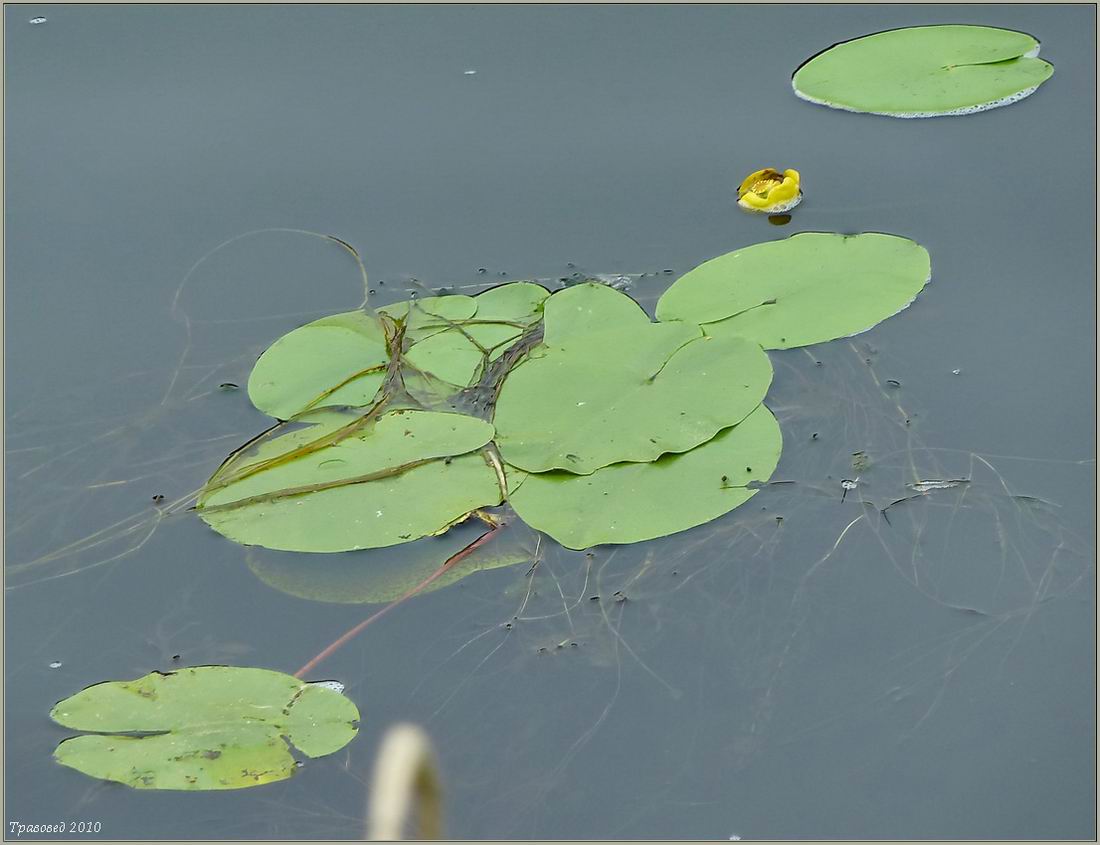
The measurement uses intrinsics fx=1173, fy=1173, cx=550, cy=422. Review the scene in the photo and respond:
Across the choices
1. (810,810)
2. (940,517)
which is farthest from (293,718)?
(940,517)

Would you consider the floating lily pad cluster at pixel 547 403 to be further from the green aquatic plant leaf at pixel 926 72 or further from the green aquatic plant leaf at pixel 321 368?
the green aquatic plant leaf at pixel 926 72

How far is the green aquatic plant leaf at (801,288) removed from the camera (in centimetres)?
324

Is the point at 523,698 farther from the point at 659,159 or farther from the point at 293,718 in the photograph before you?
the point at 659,159

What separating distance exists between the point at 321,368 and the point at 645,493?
99 cm

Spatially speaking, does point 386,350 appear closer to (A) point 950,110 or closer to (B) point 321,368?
(B) point 321,368

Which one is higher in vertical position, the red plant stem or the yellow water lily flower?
the yellow water lily flower

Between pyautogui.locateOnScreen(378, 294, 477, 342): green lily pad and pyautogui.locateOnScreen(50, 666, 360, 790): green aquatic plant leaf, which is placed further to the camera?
pyautogui.locateOnScreen(378, 294, 477, 342): green lily pad

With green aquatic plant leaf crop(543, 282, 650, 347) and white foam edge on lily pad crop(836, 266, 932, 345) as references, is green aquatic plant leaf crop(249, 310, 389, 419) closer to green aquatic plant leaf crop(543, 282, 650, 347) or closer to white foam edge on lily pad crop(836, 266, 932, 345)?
green aquatic plant leaf crop(543, 282, 650, 347)

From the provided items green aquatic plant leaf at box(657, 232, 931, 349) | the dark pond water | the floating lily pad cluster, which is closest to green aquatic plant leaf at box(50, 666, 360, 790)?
the dark pond water

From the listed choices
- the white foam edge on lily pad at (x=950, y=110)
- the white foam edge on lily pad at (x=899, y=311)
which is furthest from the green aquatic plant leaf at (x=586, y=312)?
the white foam edge on lily pad at (x=950, y=110)

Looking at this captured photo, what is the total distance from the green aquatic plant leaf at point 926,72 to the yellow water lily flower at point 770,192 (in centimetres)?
47

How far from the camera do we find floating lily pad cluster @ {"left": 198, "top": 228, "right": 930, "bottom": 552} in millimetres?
2857

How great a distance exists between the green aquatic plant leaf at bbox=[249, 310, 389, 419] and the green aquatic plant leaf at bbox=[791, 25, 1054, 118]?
1770 mm

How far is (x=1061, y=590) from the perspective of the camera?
2.76 meters
